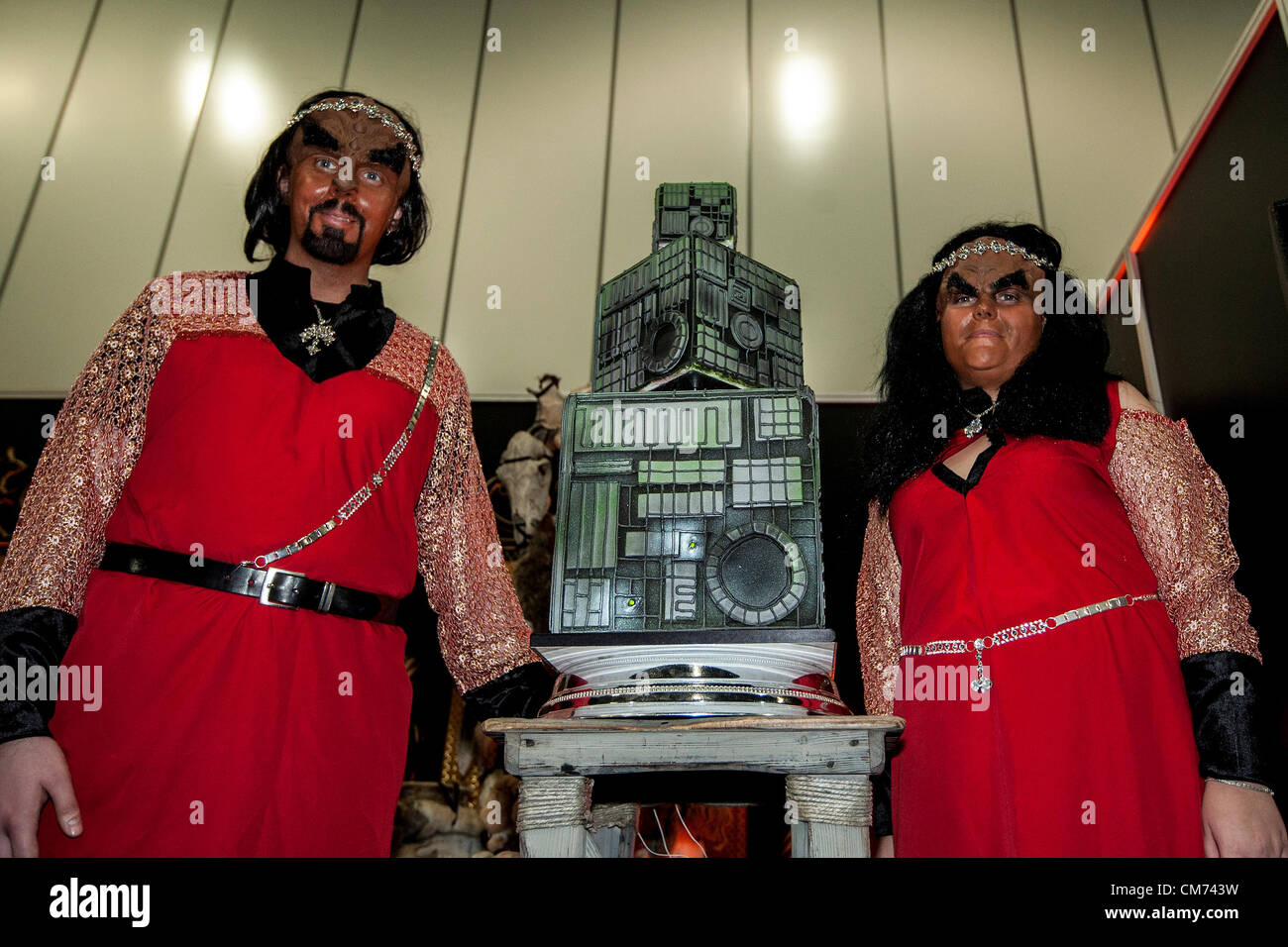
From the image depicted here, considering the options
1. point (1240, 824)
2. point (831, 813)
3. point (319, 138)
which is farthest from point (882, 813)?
point (319, 138)

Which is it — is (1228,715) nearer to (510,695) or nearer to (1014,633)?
(1014,633)

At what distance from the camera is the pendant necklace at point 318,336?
1615mm

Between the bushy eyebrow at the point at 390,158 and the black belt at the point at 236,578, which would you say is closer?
the black belt at the point at 236,578

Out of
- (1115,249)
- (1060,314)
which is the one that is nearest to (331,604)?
(1060,314)

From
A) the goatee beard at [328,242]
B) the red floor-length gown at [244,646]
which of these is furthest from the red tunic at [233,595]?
the goatee beard at [328,242]

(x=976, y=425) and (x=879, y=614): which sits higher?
(x=976, y=425)

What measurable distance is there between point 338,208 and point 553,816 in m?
1.19

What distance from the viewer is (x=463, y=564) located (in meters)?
1.71

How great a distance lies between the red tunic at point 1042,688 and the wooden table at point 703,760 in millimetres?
477

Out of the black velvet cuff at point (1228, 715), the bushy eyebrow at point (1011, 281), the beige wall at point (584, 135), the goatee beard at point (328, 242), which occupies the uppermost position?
the beige wall at point (584, 135)

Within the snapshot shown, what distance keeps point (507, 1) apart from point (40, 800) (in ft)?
15.3

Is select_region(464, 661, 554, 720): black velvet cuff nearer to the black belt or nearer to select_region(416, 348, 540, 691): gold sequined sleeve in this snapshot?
select_region(416, 348, 540, 691): gold sequined sleeve

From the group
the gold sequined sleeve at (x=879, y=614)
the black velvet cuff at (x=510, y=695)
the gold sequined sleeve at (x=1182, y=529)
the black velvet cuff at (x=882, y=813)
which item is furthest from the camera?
the gold sequined sleeve at (x=879, y=614)

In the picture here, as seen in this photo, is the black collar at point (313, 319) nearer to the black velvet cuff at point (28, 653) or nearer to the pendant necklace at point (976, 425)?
the black velvet cuff at point (28, 653)
